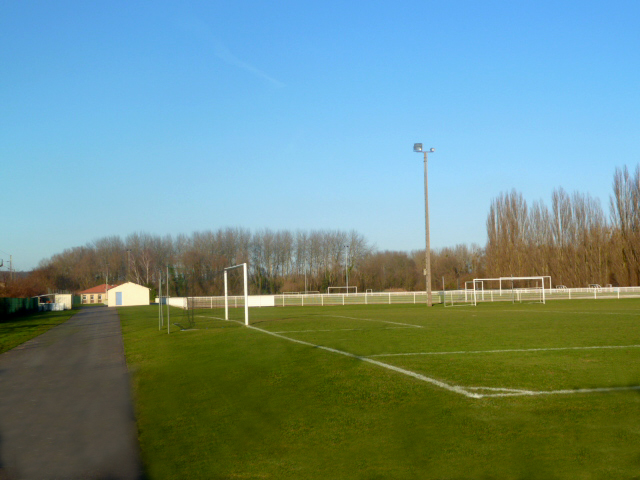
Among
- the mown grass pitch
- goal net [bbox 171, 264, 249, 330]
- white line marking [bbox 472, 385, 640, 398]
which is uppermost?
goal net [bbox 171, 264, 249, 330]

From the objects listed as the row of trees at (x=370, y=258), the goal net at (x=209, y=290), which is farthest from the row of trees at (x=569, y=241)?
the goal net at (x=209, y=290)

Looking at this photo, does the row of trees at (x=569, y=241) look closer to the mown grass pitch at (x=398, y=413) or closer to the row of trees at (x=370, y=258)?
the row of trees at (x=370, y=258)

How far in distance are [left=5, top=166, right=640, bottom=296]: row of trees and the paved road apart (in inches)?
437

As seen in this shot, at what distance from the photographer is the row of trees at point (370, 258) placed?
173 feet

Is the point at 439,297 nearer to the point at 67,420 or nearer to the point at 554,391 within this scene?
the point at 554,391

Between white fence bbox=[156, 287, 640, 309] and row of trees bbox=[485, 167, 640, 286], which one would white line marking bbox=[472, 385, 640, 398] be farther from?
row of trees bbox=[485, 167, 640, 286]

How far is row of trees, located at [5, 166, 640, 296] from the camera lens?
173ft

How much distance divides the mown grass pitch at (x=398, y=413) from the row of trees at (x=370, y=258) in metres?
14.8

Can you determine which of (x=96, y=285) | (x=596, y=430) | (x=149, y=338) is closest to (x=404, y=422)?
(x=596, y=430)

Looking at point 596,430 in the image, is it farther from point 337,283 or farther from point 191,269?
point 337,283

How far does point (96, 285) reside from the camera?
114438 millimetres

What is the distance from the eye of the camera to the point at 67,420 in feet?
24.2

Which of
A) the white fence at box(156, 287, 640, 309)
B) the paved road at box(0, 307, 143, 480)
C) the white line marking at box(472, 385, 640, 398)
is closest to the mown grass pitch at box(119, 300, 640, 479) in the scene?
the white line marking at box(472, 385, 640, 398)

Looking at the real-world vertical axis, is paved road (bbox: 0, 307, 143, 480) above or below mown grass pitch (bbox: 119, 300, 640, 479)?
below
